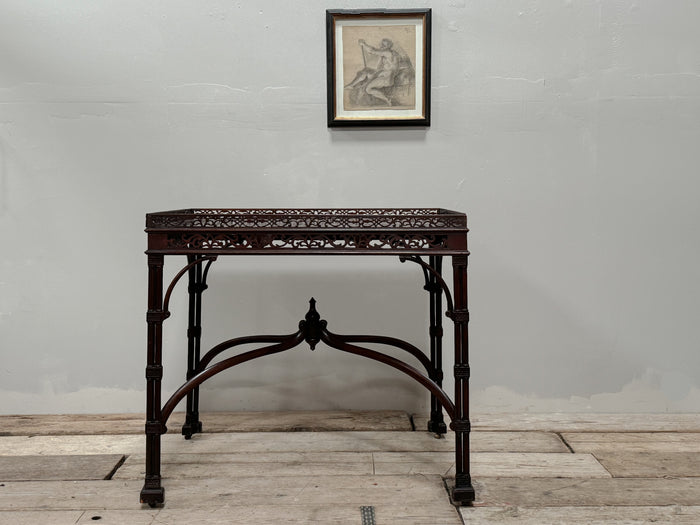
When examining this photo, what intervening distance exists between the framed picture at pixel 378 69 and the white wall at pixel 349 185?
0.07 meters

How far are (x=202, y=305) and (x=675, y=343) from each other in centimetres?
217

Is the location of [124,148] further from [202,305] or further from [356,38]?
[356,38]

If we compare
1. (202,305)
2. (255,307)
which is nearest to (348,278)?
(255,307)

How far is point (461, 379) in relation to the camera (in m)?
1.83

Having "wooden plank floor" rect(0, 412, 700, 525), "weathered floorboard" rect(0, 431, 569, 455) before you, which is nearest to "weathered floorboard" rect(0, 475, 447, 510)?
"wooden plank floor" rect(0, 412, 700, 525)

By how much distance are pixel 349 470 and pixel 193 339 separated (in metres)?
0.84

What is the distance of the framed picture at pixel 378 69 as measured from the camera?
98.1 inches

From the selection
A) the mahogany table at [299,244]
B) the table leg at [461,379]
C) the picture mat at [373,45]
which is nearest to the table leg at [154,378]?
the mahogany table at [299,244]

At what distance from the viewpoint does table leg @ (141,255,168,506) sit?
179 centimetres

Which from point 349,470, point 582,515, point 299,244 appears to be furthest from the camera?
point 349,470

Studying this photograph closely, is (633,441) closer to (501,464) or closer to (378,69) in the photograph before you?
(501,464)

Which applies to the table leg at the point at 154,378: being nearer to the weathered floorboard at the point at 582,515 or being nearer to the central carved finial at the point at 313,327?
the central carved finial at the point at 313,327

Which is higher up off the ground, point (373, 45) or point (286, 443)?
point (373, 45)

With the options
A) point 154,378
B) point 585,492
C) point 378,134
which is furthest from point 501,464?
point 378,134
